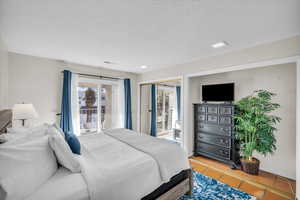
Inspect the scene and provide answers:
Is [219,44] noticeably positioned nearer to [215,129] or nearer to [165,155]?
[215,129]

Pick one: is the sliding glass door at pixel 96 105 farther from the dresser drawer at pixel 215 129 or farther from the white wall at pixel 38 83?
the dresser drawer at pixel 215 129

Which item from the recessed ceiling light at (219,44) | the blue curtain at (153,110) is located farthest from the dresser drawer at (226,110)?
the blue curtain at (153,110)

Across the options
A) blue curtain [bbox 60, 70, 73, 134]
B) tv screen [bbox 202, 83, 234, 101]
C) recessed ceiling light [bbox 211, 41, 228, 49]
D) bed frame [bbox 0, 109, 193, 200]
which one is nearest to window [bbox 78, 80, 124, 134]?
blue curtain [bbox 60, 70, 73, 134]

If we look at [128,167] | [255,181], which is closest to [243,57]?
[255,181]

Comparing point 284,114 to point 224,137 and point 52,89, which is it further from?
point 52,89

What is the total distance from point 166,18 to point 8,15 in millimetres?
1874

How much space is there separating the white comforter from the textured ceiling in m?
1.70

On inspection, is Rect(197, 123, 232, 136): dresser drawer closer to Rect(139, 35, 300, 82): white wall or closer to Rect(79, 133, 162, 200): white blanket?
Rect(139, 35, 300, 82): white wall

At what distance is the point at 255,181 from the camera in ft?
7.98

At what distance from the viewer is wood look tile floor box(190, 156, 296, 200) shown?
210 cm

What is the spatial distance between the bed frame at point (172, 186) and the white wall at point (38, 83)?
4.40ft

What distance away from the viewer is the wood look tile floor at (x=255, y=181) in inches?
82.7

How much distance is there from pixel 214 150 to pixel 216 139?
0.28 m

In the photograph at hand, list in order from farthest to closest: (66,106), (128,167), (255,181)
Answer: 1. (66,106)
2. (255,181)
3. (128,167)
